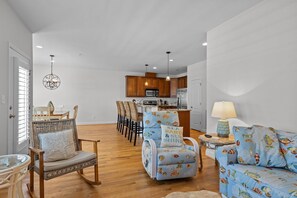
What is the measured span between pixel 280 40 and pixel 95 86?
22.9ft

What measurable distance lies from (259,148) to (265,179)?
466 millimetres

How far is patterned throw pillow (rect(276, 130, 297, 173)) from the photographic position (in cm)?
181

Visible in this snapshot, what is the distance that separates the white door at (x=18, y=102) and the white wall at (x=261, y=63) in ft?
12.1

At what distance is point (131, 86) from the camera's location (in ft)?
26.2

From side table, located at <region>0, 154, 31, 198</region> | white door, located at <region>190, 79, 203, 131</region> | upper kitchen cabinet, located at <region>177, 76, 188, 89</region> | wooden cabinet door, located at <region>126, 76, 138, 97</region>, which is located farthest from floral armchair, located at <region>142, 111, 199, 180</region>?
wooden cabinet door, located at <region>126, 76, 138, 97</region>

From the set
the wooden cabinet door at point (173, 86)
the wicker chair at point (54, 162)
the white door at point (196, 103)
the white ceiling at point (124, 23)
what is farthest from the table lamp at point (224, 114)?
the wooden cabinet door at point (173, 86)

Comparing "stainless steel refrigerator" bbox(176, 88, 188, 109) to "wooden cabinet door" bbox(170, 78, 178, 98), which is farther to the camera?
"wooden cabinet door" bbox(170, 78, 178, 98)

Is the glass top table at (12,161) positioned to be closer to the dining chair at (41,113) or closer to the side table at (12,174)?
the side table at (12,174)

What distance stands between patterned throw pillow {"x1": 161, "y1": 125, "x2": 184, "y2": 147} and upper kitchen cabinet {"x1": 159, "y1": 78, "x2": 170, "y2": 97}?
5740mm

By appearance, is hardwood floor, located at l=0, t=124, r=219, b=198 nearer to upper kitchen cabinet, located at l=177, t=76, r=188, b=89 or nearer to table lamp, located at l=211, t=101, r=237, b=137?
table lamp, located at l=211, t=101, r=237, b=137

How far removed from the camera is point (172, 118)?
3.08m

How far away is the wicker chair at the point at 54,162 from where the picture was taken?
1.88 meters

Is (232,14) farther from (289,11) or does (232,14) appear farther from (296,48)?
(296,48)

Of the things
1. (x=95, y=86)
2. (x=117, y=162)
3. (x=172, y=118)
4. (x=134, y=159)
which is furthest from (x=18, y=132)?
(x=95, y=86)
